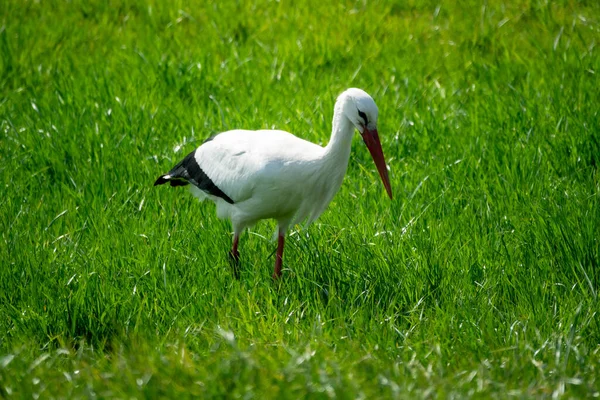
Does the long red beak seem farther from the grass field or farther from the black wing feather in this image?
the black wing feather

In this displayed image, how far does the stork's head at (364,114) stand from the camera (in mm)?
3748

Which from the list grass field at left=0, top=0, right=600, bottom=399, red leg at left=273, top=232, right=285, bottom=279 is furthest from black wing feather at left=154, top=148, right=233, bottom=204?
red leg at left=273, top=232, right=285, bottom=279

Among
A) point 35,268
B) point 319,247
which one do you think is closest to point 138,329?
point 35,268

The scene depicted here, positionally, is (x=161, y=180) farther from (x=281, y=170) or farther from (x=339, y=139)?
(x=339, y=139)

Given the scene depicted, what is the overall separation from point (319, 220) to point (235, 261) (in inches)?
24.1

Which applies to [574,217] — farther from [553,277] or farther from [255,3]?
[255,3]

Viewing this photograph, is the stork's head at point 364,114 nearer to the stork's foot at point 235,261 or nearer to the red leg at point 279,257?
the red leg at point 279,257

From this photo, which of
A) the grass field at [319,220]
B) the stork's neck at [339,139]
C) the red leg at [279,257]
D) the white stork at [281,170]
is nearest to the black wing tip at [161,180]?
the grass field at [319,220]

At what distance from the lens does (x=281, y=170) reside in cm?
394

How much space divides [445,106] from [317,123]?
95 centimetres

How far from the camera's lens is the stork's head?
375 cm

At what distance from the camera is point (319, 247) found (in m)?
4.18

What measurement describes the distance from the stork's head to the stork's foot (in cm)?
86

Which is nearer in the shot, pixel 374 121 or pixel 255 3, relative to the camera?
pixel 374 121
